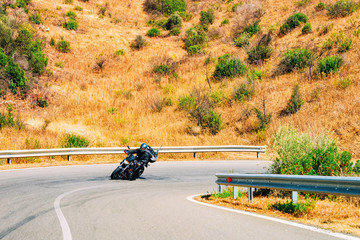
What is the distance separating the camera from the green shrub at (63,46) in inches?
1763

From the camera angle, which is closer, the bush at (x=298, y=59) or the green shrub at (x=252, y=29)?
the bush at (x=298, y=59)

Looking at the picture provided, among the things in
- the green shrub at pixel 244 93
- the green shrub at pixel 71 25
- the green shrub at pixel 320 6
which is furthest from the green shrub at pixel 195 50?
the green shrub at pixel 71 25

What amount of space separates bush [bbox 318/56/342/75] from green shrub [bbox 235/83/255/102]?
6111mm

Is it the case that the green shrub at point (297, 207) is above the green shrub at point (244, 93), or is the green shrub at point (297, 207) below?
below

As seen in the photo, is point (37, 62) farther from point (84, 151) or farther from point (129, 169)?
point (129, 169)

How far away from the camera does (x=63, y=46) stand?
4503 cm

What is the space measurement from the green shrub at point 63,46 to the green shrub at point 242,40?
20962 millimetres

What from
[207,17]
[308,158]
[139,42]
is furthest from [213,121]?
[207,17]

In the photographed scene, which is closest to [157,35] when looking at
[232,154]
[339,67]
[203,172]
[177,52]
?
[177,52]

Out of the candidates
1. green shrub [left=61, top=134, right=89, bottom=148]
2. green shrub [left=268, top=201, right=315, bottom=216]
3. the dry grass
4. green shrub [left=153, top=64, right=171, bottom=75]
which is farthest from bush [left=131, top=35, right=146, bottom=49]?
green shrub [left=268, top=201, right=315, bottom=216]

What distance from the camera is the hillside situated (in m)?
26.0

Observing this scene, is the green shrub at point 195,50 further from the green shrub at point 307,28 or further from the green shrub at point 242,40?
the green shrub at point 307,28

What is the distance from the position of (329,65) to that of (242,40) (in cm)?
1435

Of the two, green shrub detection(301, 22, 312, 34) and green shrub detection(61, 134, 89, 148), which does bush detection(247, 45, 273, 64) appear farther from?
green shrub detection(61, 134, 89, 148)
